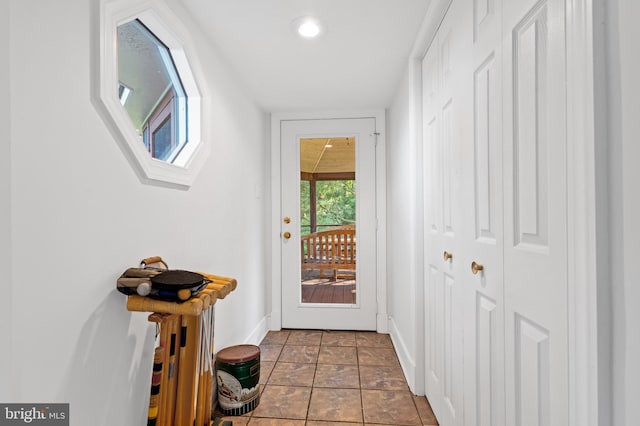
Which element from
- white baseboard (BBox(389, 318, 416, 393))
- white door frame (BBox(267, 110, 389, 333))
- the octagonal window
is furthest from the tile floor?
the octagonal window

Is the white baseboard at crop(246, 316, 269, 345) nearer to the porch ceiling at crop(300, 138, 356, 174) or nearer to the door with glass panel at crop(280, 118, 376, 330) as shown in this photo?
the door with glass panel at crop(280, 118, 376, 330)

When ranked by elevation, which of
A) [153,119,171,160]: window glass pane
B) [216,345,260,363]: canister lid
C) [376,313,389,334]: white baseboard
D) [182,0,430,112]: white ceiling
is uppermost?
[182,0,430,112]: white ceiling

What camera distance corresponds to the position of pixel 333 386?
2.15 meters

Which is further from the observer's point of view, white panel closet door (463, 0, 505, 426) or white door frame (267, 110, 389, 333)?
white door frame (267, 110, 389, 333)

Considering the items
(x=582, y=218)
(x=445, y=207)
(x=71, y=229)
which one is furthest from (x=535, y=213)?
(x=71, y=229)

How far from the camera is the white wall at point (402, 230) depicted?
214 cm

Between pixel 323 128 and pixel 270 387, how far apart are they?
2365 mm

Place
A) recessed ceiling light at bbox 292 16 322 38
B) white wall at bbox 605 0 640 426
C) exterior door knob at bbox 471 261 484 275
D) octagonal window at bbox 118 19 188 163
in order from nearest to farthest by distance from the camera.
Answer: white wall at bbox 605 0 640 426
exterior door knob at bbox 471 261 484 275
octagonal window at bbox 118 19 188 163
recessed ceiling light at bbox 292 16 322 38

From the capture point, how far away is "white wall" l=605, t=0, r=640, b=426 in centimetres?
57

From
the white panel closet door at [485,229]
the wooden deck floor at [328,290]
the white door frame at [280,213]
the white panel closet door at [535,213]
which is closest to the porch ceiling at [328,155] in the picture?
the white door frame at [280,213]

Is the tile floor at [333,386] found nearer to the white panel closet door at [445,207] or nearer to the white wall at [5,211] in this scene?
the white panel closet door at [445,207]

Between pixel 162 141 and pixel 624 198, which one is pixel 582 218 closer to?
→ pixel 624 198

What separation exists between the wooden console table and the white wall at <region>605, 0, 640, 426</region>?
1.11 meters

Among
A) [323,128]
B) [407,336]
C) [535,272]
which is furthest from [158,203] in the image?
[323,128]
